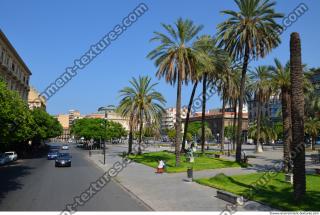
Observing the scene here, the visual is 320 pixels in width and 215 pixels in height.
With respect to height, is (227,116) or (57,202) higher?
(227,116)

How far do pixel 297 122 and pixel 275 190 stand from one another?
4.92 meters

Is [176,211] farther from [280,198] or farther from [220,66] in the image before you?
[220,66]

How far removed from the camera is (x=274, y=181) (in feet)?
75.8

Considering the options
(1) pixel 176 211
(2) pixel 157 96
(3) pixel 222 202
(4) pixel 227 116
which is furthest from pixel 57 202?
(4) pixel 227 116

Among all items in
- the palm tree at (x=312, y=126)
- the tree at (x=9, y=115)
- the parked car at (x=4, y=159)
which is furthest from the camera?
the palm tree at (x=312, y=126)

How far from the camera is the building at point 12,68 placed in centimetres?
5844

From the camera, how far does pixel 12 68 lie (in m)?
67.8

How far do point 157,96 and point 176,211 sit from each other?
122 feet

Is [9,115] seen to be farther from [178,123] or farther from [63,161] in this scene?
[178,123]

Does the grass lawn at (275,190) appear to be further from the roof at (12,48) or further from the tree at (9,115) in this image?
the roof at (12,48)

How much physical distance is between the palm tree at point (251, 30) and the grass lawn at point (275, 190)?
1239 centimetres

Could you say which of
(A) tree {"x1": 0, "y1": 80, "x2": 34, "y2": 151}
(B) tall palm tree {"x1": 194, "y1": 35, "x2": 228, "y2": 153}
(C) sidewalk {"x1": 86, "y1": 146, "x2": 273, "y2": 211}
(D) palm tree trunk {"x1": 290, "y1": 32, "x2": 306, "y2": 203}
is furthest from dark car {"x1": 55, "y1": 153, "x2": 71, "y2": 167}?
(D) palm tree trunk {"x1": 290, "y1": 32, "x2": 306, "y2": 203}

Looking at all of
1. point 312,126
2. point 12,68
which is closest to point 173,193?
point 12,68

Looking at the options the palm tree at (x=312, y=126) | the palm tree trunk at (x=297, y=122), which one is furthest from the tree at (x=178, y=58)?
the palm tree at (x=312, y=126)
